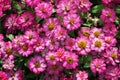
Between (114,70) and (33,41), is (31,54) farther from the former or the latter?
(114,70)

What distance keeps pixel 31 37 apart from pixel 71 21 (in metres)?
0.27

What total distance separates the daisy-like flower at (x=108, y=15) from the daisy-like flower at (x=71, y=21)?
181 millimetres

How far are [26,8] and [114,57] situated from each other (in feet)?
2.39

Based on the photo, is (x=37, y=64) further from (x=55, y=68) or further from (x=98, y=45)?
(x=98, y=45)

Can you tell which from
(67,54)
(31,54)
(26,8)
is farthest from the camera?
(26,8)

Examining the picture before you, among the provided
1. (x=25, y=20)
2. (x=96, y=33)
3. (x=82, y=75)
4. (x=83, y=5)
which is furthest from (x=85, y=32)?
(x=25, y=20)

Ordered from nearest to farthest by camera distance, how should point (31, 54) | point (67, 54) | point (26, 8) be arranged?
point (67, 54) → point (31, 54) → point (26, 8)

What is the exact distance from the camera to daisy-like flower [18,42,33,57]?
2.31 meters

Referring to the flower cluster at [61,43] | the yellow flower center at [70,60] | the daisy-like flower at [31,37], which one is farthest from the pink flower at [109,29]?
the daisy-like flower at [31,37]

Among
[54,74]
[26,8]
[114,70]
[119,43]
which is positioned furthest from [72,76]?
[26,8]

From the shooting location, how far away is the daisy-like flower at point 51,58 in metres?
2.26

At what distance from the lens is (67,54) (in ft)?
7.45

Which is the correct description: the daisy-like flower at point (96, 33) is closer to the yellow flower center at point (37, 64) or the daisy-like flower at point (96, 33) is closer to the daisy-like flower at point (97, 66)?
the daisy-like flower at point (97, 66)

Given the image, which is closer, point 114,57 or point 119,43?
point 114,57
